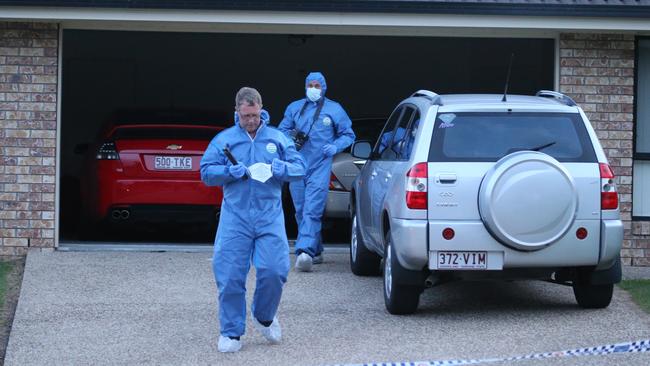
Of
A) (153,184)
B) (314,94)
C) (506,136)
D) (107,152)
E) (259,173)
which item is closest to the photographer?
(259,173)

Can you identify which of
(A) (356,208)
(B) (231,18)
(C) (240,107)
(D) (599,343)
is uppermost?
(B) (231,18)

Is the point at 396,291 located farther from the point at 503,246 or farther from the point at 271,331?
the point at 271,331

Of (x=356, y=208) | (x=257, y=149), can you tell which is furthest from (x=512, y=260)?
(x=356, y=208)

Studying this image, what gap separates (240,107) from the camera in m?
7.82

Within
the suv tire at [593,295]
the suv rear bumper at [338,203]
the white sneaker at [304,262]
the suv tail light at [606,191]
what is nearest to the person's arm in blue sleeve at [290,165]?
the suv tail light at [606,191]

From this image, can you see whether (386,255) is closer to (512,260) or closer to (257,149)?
(512,260)

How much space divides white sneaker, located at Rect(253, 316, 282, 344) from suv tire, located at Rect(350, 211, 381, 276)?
9.51ft

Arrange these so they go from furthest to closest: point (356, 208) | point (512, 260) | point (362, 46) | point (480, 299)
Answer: point (362, 46)
point (356, 208)
point (480, 299)
point (512, 260)

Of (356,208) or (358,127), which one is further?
(358,127)

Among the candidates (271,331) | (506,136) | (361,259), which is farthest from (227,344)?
(361,259)

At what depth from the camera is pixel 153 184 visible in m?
12.5

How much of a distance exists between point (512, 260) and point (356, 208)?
2.92 m

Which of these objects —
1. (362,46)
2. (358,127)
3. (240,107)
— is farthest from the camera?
(362,46)

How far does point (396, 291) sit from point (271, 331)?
126 cm
